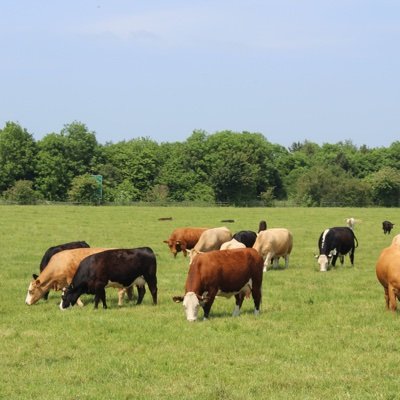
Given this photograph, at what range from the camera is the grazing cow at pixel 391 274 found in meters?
14.2

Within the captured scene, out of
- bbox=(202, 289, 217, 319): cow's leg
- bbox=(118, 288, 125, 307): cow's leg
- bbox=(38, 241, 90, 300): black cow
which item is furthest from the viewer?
bbox=(38, 241, 90, 300): black cow

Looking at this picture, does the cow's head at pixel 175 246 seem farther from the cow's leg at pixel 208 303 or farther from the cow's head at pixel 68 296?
the cow's leg at pixel 208 303

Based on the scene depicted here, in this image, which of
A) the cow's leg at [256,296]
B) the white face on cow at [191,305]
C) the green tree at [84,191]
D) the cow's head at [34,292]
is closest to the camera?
the white face on cow at [191,305]

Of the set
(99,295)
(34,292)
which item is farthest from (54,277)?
(99,295)

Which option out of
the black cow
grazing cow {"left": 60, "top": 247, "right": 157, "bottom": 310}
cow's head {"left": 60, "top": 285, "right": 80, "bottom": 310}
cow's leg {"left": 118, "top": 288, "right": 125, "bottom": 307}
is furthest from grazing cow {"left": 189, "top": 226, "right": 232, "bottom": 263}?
cow's head {"left": 60, "top": 285, "right": 80, "bottom": 310}

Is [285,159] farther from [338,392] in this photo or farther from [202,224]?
[338,392]

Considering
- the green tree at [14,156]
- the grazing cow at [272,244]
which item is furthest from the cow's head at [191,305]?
the green tree at [14,156]

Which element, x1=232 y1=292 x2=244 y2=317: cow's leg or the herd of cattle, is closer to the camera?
the herd of cattle

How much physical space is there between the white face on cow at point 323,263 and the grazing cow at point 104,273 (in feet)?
28.0

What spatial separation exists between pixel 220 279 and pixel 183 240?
13823mm

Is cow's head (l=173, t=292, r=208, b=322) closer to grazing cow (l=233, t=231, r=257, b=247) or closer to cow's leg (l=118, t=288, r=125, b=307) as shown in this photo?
cow's leg (l=118, t=288, r=125, b=307)

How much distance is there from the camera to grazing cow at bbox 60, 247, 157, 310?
15.0m

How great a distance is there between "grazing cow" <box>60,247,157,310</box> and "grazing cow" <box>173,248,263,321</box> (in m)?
1.99

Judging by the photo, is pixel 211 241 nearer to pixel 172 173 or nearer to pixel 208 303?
pixel 208 303
